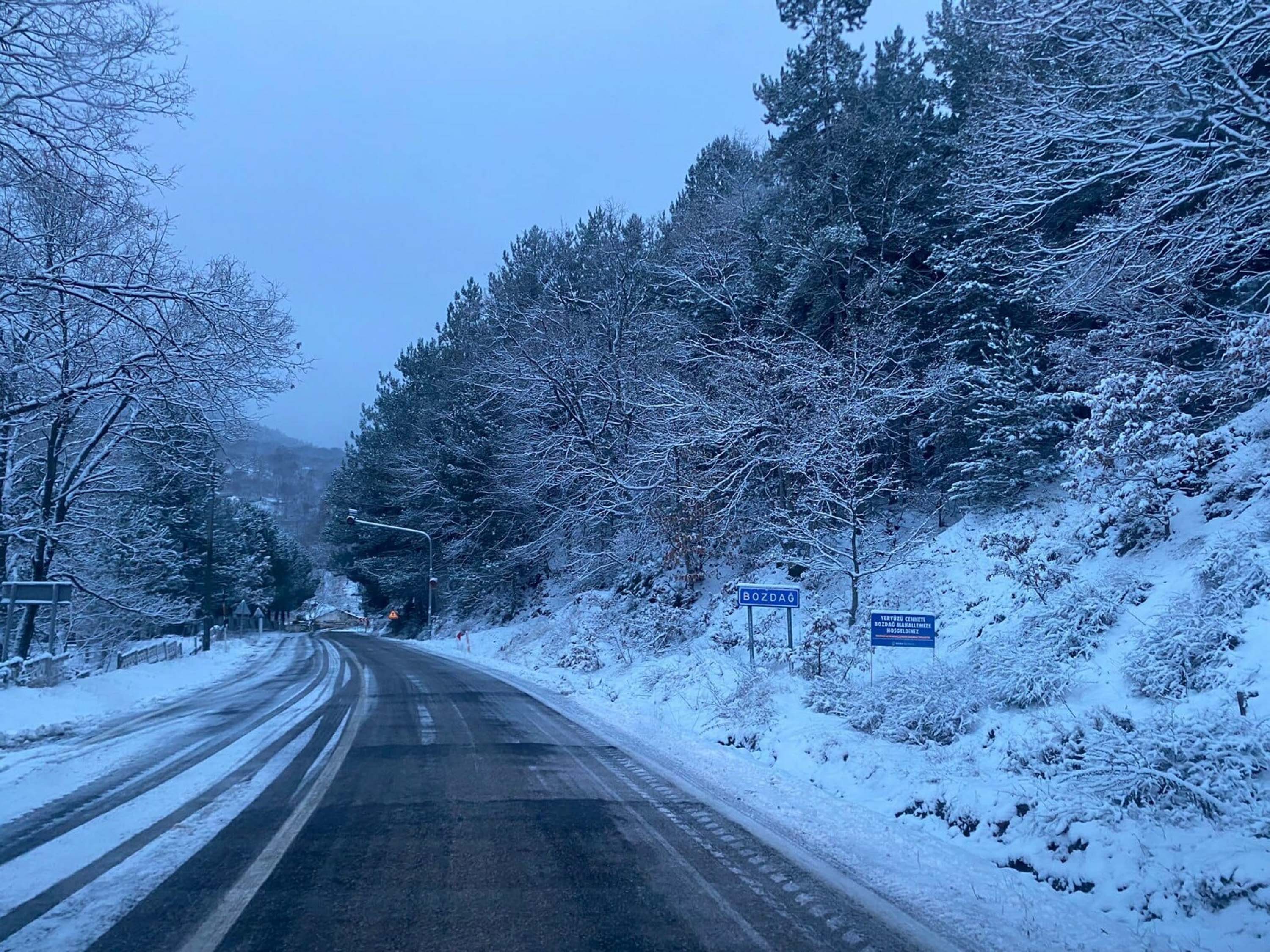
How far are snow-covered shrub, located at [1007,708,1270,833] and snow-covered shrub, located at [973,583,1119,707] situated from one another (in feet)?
5.18

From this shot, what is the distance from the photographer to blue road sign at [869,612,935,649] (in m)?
11.7

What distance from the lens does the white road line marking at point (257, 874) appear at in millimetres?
4875

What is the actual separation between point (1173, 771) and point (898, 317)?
17.5 m

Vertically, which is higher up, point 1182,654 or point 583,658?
point 1182,654

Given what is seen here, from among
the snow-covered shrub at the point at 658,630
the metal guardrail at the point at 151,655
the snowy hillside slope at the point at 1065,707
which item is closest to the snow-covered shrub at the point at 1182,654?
the snowy hillside slope at the point at 1065,707

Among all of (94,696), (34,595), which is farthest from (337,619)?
(34,595)

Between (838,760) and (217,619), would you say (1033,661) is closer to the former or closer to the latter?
(838,760)

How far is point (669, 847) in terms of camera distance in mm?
6938

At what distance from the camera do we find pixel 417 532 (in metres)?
47.0

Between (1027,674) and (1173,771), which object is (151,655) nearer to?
(1027,674)

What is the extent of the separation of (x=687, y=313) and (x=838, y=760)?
21.0 m

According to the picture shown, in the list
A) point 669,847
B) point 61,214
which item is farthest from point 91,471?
point 669,847

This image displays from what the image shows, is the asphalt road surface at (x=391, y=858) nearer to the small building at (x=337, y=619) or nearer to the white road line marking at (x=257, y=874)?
the white road line marking at (x=257, y=874)

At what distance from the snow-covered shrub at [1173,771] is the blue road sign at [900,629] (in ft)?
12.2
